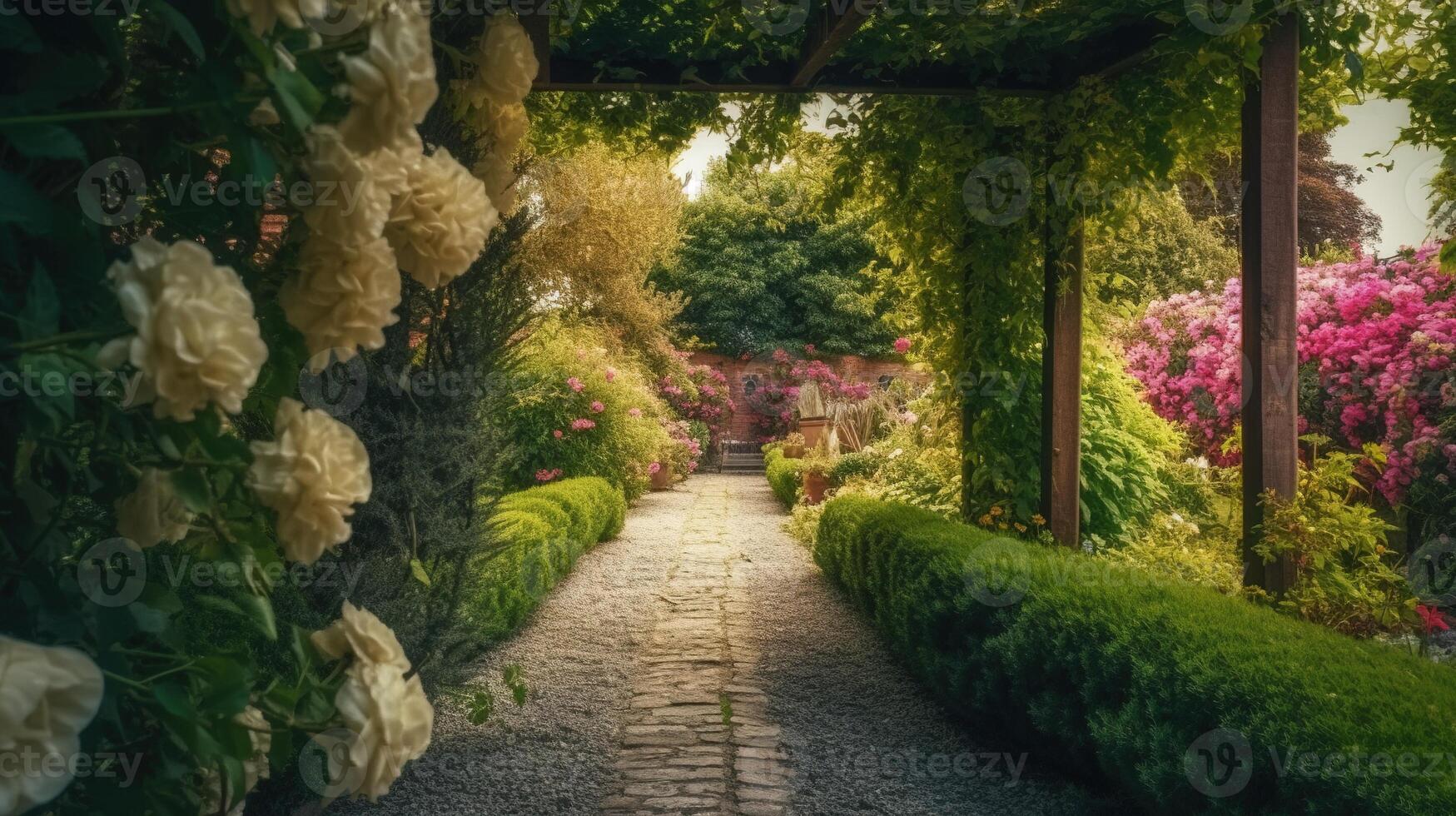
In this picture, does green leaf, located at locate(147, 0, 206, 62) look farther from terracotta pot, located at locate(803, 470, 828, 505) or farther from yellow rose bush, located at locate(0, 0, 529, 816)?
terracotta pot, located at locate(803, 470, 828, 505)

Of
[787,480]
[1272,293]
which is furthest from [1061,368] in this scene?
[787,480]

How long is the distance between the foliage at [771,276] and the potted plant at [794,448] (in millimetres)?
5605

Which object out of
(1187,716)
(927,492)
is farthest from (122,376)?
(927,492)

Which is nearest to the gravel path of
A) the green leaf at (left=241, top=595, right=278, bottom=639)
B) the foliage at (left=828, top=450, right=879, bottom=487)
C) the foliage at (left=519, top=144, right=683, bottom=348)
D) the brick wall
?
the green leaf at (left=241, top=595, right=278, bottom=639)

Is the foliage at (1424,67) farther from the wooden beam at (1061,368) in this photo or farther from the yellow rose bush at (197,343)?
the yellow rose bush at (197,343)

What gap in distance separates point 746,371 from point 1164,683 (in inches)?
692

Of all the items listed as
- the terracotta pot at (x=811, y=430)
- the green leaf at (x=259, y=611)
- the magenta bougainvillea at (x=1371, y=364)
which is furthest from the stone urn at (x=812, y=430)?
the green leaf at (x=259, y=611)

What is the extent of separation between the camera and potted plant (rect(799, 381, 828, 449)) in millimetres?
14000

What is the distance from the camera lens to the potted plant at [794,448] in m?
14.1

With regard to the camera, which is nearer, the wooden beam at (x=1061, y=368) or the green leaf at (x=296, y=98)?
the green leaf at (x=296, y=98)

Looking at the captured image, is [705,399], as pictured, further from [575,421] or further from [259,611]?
[259,611]

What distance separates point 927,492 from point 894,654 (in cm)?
212

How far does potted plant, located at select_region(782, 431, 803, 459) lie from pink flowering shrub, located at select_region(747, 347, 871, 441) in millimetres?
4699

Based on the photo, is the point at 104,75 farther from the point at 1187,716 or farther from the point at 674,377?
the point at 674,377
